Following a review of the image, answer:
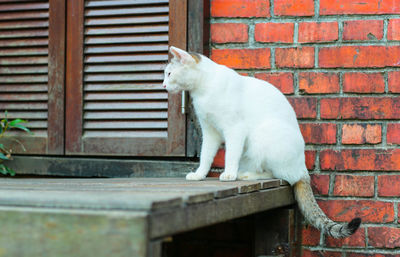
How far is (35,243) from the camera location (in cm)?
103

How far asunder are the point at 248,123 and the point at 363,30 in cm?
65

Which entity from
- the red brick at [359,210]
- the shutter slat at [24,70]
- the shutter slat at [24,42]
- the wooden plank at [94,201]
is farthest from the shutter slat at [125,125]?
the wooden plank at [94,201]

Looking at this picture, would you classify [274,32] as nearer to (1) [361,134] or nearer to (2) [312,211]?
(1) [361,134]

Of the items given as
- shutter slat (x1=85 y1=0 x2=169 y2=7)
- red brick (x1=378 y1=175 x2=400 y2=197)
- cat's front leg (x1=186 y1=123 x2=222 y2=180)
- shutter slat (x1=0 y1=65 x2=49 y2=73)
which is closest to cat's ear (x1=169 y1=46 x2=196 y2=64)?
cat's front leg (x1=186 y1=123 x2=222 y2=180)

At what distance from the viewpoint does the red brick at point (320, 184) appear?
2.10 m

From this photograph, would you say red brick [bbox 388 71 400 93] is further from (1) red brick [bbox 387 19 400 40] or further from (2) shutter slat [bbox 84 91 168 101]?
(2) shutter slat [bbox 84 91 168 101]

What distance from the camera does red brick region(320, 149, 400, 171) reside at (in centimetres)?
205

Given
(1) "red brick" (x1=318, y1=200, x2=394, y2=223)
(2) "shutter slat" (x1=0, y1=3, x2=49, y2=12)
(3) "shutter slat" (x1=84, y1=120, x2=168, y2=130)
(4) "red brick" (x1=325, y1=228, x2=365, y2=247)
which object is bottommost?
(4) "red brick" (x1=325, y1=228, x2=365, y2=247)

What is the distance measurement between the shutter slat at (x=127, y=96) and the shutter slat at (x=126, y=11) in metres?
0.36

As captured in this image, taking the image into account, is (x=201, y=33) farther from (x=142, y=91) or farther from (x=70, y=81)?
(x=70, y=81)

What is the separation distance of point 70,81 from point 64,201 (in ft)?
4.51

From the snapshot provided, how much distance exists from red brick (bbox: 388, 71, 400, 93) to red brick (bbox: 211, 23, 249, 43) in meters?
0.61

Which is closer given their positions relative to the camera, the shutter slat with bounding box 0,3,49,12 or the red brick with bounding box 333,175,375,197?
the red brick with bounding box 333,175,375,197

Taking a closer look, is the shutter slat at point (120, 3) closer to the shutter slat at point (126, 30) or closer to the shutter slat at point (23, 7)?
the shutter slat at point (126, 30)
